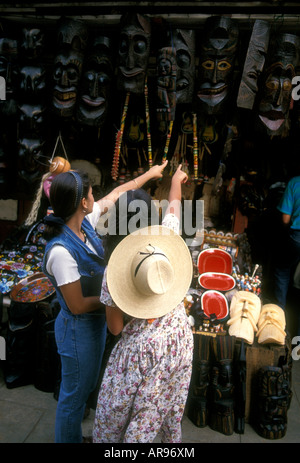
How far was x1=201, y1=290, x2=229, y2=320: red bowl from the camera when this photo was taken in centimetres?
327

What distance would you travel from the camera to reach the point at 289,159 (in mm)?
4496

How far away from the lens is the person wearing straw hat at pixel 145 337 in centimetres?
170

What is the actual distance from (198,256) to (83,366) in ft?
6.77

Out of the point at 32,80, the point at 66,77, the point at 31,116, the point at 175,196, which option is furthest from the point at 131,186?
the point at 32,80

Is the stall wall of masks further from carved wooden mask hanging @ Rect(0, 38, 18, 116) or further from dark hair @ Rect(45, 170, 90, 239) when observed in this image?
dark hair @ Rect(45, 170, 90, 239)

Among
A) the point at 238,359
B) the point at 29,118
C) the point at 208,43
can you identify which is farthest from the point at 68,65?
the point at 238,359

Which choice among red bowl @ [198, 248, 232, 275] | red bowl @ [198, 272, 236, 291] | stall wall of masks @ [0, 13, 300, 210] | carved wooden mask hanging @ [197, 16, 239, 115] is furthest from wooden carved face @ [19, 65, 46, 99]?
red bowl @ [198, 272, 236, 291]

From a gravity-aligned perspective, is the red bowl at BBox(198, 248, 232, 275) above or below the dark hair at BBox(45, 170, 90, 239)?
below

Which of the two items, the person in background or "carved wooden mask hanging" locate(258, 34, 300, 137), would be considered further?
the person in background

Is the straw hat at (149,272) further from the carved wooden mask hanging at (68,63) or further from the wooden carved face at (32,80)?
the wooden carved face at (32,80)

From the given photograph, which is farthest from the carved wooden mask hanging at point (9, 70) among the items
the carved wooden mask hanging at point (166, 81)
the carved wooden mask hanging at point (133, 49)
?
the carved wooden mask hanging at point (166, 81)

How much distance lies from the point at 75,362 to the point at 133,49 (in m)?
2.80

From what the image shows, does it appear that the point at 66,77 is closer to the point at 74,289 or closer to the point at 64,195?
the point at 64,195

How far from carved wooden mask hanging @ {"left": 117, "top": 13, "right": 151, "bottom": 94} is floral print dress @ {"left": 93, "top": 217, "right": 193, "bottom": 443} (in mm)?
2431
